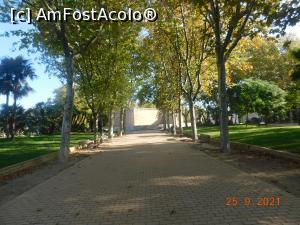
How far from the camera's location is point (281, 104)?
38594mm

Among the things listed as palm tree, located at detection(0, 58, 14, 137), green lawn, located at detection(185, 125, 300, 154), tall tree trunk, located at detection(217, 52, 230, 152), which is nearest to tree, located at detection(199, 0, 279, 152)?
tall tree trunk, located at detection(217, 52, 230, 152)

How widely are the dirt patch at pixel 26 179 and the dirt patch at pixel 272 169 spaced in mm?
6384

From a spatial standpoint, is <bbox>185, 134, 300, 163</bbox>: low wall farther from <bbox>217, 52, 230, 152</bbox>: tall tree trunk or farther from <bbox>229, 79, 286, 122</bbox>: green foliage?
<bbox>229, 79, 286, 122</bbox>: green foliage

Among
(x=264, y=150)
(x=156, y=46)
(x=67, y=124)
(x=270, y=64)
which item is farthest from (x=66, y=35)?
(x=270, y=64)

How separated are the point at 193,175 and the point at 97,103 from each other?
1970cm

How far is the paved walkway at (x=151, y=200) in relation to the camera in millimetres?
6258

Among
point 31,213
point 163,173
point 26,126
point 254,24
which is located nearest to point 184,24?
point 254,24

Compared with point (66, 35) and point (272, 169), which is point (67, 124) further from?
point (272, 169)

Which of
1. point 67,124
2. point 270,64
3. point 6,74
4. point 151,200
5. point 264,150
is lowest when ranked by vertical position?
point 151,200

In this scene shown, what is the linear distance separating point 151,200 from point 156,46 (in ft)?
79.6

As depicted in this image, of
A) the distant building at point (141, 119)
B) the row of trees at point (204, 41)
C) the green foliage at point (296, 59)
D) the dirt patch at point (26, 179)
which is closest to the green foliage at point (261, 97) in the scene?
the row of trees at point (204, 41)

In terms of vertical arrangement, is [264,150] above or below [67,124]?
below
